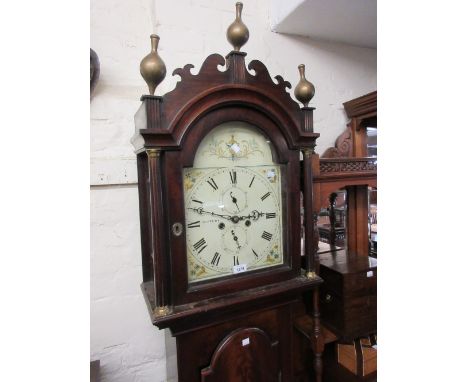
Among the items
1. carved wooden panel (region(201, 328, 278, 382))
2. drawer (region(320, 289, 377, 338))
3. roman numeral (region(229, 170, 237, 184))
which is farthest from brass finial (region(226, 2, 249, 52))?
drawer (region(320, 289, 377, 338))

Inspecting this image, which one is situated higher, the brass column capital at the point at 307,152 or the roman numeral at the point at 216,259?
the brass column capital at the point at 307,152

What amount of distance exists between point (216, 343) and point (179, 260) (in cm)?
29

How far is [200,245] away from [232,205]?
15 cm

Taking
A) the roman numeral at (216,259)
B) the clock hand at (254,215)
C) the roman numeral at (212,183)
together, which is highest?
the roman numeral at (212,183)

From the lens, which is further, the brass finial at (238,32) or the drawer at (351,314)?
the drawer at (351,314)

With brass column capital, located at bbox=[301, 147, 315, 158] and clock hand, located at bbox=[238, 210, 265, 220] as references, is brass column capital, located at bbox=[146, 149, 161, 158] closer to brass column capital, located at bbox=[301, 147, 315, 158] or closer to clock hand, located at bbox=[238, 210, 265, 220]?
clock hand, located at bbox=[238, 210, 265, 220]

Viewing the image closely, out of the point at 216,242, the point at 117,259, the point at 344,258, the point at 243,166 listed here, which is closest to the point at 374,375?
the point at 344,258

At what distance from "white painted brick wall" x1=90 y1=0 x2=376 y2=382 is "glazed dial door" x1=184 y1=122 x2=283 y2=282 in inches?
16.7

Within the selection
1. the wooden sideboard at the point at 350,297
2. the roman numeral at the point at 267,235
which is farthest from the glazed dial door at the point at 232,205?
the wooden sideboard at the point at 350,297

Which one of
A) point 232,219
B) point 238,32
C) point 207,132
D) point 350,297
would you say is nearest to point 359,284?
point 350,297

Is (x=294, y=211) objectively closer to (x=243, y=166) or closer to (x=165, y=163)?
(x=243, y=166)

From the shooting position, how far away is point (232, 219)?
85 cm

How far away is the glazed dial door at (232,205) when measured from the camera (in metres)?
0.80

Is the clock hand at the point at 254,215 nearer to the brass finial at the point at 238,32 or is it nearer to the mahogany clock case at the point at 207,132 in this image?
the mahogany clock case at the point at 207,132
